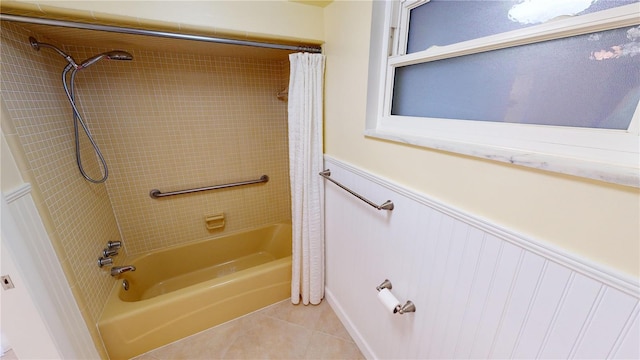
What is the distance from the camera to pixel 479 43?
0.73 m

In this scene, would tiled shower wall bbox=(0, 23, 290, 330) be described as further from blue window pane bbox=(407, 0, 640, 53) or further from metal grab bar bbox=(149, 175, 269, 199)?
blue window pane bbox=(407, 0, 640, 53)

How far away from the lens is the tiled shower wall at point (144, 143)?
1.13 metres

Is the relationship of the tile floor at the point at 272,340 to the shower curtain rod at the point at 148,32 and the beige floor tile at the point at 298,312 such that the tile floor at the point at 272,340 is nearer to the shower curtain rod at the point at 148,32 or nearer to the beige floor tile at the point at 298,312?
the beige floor tile at the point at 298,312

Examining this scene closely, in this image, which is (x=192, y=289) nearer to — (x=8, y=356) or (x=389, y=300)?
(x=8, y=356)

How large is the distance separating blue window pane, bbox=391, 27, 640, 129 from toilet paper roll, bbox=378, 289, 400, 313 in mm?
803

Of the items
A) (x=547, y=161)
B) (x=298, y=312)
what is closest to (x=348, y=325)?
(x=298, y=312)

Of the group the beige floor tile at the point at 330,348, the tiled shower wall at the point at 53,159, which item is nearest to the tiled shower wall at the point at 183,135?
the tiled shower wall at the point at 53,159

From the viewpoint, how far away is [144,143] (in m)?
1.80

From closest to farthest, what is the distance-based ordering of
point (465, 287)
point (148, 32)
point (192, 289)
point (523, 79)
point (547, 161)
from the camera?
point (547, 161)
point (523, 79)
point (465, 287)
point (148, 32)
point (192, 289)

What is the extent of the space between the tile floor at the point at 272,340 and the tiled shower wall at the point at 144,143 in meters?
0.60

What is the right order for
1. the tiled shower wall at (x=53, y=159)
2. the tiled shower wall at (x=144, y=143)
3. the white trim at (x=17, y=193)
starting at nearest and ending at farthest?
the white trim at (x=17, y=193), the tiled shower wall at (x=53, y=159), the tiled shower wall at (x=144, y=143)

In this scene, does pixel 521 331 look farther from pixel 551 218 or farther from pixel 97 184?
pixel 97 184

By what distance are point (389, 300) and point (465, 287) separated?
0.35 metres

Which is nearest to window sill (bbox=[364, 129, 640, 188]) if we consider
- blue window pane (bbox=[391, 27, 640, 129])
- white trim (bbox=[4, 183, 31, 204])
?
blue window pane (bbox=[391, 27, 640, 129])
